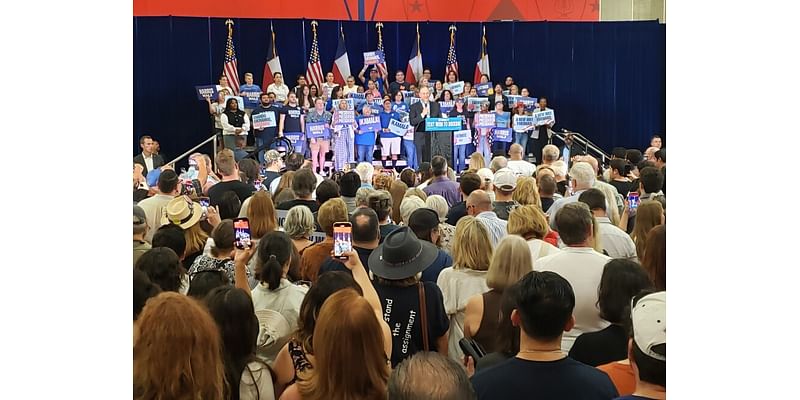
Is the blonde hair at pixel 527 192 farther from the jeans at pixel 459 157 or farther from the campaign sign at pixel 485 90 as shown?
the campaign sign at pixel 485 90

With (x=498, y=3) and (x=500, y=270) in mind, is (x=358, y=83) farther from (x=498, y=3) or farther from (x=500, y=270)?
(x=500, y=270)

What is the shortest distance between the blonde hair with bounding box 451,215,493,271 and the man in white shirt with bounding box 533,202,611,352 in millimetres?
206

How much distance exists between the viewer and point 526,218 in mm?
A: 4254

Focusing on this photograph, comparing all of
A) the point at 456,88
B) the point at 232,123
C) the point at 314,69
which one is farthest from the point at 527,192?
the point at 314,69

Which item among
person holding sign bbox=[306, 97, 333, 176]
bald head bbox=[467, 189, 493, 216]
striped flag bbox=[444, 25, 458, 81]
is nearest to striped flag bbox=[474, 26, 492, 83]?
striped flag bbox=[444, 25, 458, 81]

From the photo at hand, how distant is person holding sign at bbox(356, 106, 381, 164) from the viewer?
13.5 meters

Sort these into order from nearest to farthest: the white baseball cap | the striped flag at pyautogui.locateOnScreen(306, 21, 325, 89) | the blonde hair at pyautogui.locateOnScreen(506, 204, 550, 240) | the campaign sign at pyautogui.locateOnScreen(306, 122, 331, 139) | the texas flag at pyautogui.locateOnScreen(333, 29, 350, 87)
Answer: the white baseball cap
the blonde hair at pyautogui.locateOnScreen(506, 204, 550, 240)
the campaign sign at pyautogui.locateOnScreen(306, 122, 331, 139)
the striped flag at pyautogui.locateOnScreen(306, 21, 325, 89)
the texas flag at pyautogui.locateOnScreen(333, 29, 350, 87)

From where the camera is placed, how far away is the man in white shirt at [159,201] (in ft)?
17.2

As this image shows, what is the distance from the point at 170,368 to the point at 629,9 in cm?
1473

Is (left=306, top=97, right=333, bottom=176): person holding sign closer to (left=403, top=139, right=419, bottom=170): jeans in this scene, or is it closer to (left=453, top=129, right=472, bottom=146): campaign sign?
(left=403, top=139, right=419, bottom=170): jeans

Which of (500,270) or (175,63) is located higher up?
(175,63)

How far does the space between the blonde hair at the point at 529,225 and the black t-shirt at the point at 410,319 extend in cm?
97

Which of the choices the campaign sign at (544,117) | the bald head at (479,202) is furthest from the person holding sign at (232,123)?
the bald head at (479,202)
